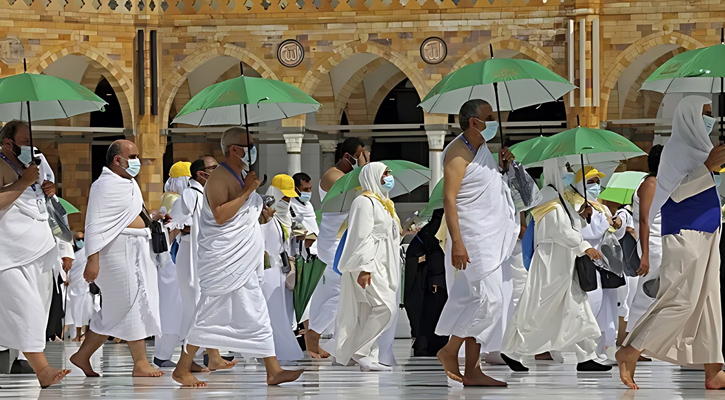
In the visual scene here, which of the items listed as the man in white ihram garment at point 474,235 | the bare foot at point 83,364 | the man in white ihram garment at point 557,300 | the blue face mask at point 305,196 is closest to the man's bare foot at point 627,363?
the man in white ihram garment at point 474,235

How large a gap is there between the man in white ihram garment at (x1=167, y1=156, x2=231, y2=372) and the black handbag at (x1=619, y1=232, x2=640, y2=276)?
3.05 metres

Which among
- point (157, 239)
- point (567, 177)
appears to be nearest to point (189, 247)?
point (157, 239)

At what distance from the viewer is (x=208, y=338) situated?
298 inches

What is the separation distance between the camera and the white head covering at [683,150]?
7164mm

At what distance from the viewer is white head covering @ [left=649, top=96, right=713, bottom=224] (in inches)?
282

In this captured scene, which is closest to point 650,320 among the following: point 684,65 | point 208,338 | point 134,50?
point 684,65

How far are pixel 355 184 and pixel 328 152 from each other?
16.2 metres

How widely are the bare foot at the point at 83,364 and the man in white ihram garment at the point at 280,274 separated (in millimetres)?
1433

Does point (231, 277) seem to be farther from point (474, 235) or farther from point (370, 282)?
point (370, 282)

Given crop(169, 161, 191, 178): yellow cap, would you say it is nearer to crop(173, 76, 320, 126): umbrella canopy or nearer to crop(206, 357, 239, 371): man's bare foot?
crop(173, 76, 320, 126): umbrella canopy

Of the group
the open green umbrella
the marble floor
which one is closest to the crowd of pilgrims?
the marble floor

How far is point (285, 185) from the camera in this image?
1149 cm

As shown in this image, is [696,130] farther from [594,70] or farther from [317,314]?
[594,70]

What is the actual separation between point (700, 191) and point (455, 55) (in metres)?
16.2
